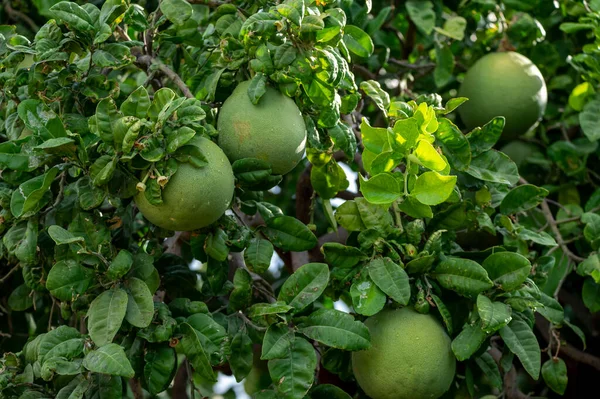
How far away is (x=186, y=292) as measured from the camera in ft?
7.52

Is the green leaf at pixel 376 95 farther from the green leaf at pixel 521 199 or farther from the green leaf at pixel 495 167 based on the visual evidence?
the green leaf at pixel 521 199

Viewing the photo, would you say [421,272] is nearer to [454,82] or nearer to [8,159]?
[8,159]

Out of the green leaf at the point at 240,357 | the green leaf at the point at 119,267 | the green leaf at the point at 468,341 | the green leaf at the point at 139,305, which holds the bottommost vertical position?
the green leaf at the point at 240,357

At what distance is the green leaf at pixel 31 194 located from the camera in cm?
189

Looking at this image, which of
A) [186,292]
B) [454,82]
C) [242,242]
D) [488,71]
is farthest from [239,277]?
[454,82]

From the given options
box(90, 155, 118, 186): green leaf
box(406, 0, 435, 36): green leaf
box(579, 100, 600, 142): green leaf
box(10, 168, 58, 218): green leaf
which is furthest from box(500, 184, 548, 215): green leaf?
box(10, 168, 58, 218): green leaf

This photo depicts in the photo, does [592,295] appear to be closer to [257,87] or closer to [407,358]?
[407,358]

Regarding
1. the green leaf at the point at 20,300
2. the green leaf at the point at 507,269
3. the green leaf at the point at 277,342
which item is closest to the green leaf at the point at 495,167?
the green leaf at the point at 507,269

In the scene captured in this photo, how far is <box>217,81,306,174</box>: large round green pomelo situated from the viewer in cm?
191

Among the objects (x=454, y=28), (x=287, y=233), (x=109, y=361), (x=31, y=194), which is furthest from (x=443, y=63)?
(x=109, y=361)

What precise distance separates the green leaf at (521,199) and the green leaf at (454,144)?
23 centimetres

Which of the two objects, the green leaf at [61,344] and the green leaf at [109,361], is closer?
the green leaf at [109,361]

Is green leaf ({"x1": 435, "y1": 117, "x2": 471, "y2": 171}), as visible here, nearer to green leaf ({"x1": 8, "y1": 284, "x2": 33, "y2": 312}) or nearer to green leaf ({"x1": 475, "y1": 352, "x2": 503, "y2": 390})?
green leaf ({"x1": 475, "y1": 352, "x2": 503, "y2": 390})

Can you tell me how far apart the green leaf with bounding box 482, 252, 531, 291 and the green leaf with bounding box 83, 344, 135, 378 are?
873mm
